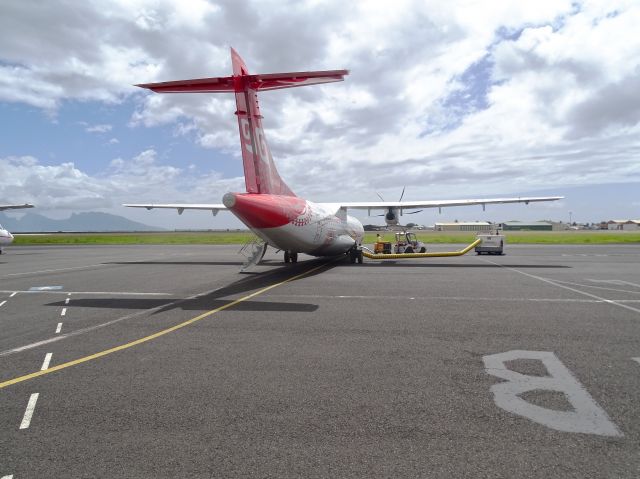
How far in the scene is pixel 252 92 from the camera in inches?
630

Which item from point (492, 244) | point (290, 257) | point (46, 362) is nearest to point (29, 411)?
point (46, 362)

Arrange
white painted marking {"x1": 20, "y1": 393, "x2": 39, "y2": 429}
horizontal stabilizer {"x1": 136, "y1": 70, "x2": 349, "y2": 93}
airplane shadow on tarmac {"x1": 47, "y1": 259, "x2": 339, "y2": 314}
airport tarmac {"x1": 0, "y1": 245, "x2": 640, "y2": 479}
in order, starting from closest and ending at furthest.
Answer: airport tarmac {"x1": 0, "y1": 245, "x2": 640, "y2": 479}, white painted marking {"x1": 20, "y1": 393, "x2": 39, "y2": 429}, airplane shadow on tarmac {"x1": 47, "y1": 259, "x2": 339, "y2": 314}, horizontal stabilizer {"x1": 136, "y1": 70, "x2": 349, "y2": 93}

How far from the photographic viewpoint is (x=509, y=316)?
390 inches

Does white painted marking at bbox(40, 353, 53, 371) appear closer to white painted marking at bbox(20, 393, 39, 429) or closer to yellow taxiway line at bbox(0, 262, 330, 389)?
yellow taxiway line at bbox(0, 262, 330, 389)

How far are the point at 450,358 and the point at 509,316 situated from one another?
396 centimetres

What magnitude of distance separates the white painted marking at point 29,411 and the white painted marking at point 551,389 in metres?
5.31

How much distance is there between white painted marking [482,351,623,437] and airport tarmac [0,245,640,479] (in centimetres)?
3

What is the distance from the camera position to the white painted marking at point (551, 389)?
4391mm

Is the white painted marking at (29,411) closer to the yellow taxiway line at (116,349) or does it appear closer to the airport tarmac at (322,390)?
the airport tarmac at (322,390)

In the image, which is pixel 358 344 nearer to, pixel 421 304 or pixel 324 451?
pixel 324 451

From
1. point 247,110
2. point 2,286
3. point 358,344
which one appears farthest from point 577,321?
point 2,286

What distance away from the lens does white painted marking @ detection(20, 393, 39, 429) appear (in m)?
4.54

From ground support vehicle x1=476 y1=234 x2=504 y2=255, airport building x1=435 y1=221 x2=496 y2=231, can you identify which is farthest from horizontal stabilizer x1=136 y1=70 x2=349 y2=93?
airport building x1=435 y1=221 x2=496 y2=231

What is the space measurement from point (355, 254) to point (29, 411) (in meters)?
23.3
